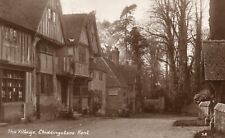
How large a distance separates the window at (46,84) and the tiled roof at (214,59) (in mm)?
11940

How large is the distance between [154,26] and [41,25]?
84.4 feet

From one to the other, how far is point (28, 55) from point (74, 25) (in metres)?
10.8

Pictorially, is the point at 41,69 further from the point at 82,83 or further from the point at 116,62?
the point at 116,62

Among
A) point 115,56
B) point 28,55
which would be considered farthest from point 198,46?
point 28,55

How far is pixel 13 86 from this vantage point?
2370cm

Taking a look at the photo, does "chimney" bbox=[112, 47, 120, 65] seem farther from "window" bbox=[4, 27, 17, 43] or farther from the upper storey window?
"window" bbox=[4, 27, 17, 43]

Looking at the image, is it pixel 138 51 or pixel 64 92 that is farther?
pixel 138 51

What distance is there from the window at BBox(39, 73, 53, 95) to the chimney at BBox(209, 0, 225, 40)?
11096mm

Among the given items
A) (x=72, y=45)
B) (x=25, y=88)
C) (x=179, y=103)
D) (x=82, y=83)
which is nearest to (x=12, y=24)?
(x=25, y=88)

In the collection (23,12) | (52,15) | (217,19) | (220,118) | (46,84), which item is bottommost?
(220,118)

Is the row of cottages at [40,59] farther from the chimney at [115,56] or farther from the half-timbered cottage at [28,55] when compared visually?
the chimney at [115,56]

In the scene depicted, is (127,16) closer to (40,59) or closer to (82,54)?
(82,54)

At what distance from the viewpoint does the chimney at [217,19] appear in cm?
2283

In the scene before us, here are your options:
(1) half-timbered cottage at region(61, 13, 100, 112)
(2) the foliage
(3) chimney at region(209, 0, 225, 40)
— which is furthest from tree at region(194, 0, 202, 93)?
(3) chimney at region(209, 0, 225, 40)
